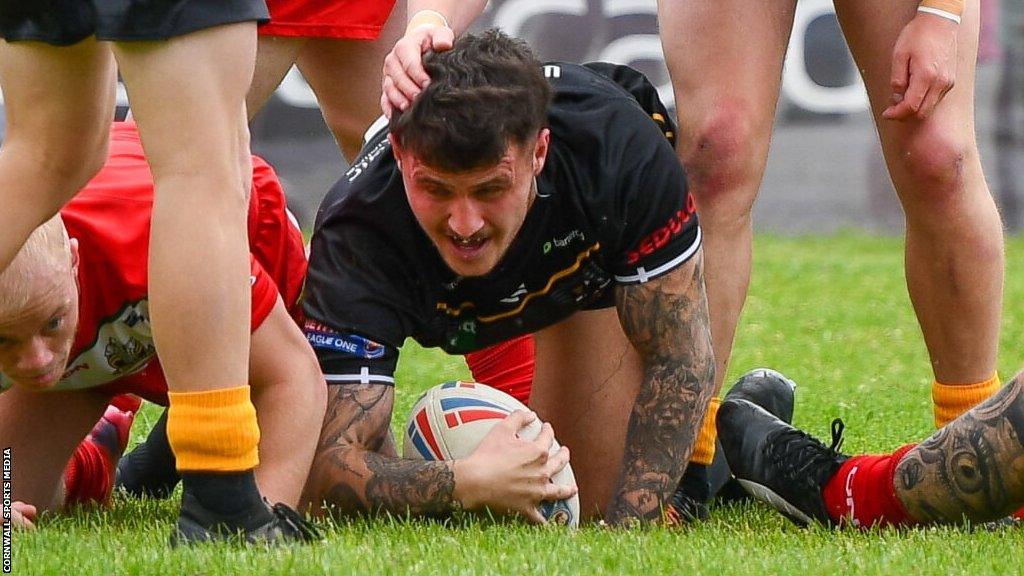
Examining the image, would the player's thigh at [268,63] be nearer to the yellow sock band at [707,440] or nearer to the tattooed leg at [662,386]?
the tattooed leg at [662,386]

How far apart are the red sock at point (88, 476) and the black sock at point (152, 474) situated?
110mm

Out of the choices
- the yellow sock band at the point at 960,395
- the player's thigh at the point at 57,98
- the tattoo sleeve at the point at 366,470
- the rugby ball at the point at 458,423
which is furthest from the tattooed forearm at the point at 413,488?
the yellow sock band at the point at 960,395

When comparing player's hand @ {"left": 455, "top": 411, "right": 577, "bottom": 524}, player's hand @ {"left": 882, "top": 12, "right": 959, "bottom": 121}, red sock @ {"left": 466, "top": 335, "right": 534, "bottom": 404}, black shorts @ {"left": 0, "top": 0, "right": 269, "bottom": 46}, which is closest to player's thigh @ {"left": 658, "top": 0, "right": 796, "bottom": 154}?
player's hand @ {"left": 882, "top": 12, "right": 959, "bottom": 121}

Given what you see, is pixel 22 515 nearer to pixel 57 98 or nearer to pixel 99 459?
pixel 99 459

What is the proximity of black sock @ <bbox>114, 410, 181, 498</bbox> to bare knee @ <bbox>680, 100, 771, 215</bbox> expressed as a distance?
1.49 meters

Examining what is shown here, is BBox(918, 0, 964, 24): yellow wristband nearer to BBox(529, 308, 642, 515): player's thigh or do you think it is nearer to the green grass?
BBox(529, 308, 642, 515): player's thigh

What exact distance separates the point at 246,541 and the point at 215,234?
21.4 inches

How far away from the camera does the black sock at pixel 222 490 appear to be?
8.89 ft

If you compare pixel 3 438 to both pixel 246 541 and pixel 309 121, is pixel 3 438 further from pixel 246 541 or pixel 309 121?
pixel 309 121

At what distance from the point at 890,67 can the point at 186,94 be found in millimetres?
1848

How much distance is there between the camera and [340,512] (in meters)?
3.35

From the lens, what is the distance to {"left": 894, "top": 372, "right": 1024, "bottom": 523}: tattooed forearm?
2.98 meters

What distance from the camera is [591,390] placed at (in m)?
4.05

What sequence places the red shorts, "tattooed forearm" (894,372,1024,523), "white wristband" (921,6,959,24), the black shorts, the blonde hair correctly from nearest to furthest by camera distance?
the black shorts → the blonde hair → "tattooed forearm" (894,372,1024,523) → "white wristband" (921,6,959,24) → the red shorts
